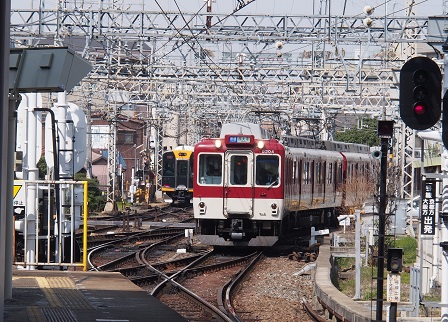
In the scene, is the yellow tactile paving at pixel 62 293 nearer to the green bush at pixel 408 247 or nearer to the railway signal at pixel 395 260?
the railway signal at pixel 395 260

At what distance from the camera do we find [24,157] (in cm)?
1302

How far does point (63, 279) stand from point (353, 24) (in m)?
20.0

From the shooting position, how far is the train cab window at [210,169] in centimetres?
2031

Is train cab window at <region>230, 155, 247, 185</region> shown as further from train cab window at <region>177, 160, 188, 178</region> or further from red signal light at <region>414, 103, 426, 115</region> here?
train cab window at <region>177, 160, 188, 178</region>

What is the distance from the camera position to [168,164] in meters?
41.2

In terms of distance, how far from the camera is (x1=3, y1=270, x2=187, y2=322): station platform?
7.69 m

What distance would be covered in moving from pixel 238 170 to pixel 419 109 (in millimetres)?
12329

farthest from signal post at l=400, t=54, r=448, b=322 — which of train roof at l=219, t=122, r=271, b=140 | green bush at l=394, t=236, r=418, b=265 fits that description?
train roof at l=219, t=122, r=271, b=140

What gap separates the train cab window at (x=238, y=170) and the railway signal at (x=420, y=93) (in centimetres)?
1218

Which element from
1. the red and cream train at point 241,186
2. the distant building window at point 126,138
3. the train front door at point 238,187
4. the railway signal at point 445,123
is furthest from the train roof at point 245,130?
the distant building window at point 126,138

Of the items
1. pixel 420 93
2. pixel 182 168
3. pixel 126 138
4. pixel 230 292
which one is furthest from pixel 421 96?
pixel 126 138

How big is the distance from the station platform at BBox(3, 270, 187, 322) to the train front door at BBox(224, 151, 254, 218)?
9406 mm

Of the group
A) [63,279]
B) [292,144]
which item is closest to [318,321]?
[63,279]

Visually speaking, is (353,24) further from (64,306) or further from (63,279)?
(64,306)
